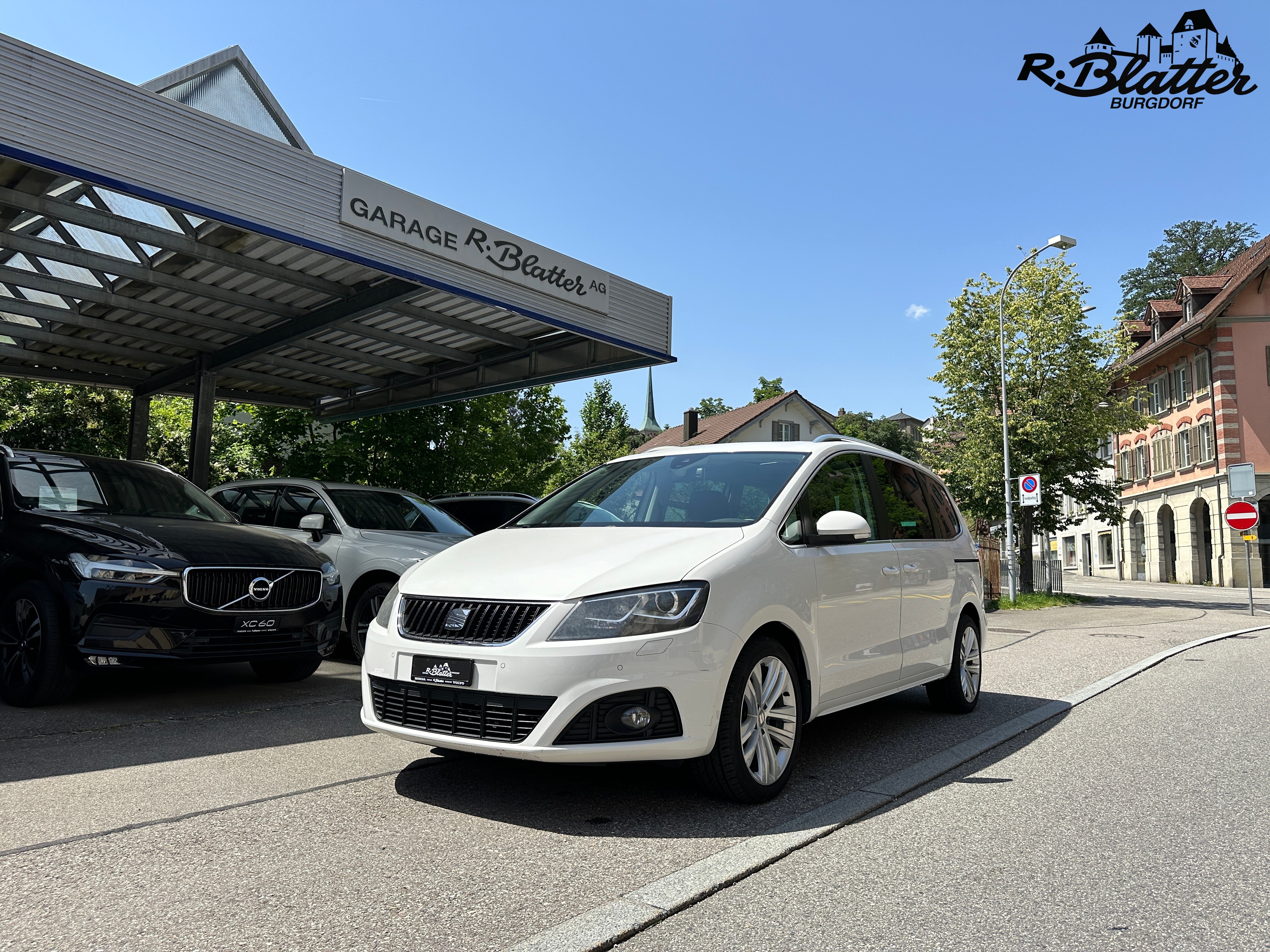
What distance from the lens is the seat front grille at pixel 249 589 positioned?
21.2 feet

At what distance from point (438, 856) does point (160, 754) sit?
244cm

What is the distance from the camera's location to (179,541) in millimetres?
6730

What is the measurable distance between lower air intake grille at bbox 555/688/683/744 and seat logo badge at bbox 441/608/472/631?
670 millimetres

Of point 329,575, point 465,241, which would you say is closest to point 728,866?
point 329,575

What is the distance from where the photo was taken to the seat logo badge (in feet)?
14.1

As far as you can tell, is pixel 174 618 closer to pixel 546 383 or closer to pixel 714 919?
pixel 714 919

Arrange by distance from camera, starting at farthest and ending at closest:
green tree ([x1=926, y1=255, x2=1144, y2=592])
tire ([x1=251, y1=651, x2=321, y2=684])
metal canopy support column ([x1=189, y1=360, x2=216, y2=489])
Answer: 1. green tree ([x1=926, y1=255, x2=1144, y2=592])
2. metal canopy support column ([x1=189, y1=360, x2=216, y2=489])
3. tire ([x1=251, y1=651, x2=321, y2=684])

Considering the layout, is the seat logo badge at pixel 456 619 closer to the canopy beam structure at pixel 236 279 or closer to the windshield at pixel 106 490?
the windshield at pixel 106 490

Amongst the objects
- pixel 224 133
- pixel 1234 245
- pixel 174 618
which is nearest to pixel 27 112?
pixel 224 133

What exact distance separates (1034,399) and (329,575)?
80.1ft

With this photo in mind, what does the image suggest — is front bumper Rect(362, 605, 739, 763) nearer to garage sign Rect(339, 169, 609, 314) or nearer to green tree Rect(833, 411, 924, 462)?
garage sign Rect(339, 169, 609, 314)

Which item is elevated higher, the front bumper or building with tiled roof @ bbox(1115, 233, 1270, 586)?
building with tiled roof @ bbox(1115, 233, 1270, 586)

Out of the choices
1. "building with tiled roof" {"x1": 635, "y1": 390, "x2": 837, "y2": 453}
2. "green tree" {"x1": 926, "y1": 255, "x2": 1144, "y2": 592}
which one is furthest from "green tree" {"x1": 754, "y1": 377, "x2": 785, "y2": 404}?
"green tree" {"x1": 926, "y1": 255, "x2": 1144, "y2": 592}

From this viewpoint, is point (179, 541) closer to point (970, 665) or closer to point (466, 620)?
point (466, 620)
